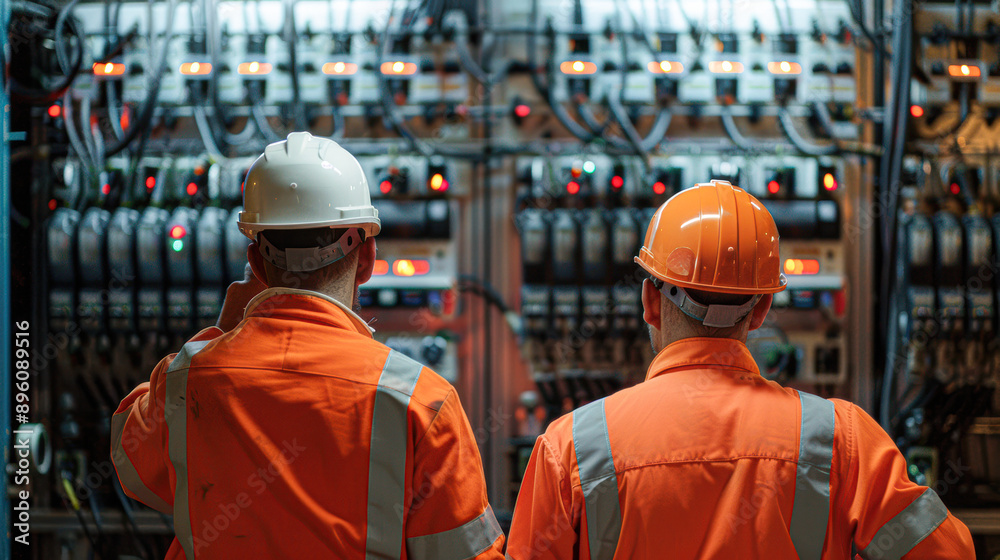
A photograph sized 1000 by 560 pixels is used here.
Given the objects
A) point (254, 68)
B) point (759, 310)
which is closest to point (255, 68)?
point (254, 68)

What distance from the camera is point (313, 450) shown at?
52.5 inches

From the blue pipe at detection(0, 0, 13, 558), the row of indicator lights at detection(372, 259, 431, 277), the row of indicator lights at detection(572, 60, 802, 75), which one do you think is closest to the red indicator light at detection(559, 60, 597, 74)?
the row of indicator lights at detection(572, 60, 802, 75)

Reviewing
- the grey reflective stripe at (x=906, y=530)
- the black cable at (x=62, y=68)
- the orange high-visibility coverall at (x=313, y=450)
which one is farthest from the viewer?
the black cable at (x=62, y=68)

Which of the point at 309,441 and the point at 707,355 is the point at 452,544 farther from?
the point at 707,355

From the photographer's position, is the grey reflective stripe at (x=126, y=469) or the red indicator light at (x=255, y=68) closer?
the grey reflective stripe at (x=126, y=469)

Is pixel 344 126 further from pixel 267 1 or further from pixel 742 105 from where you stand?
pixel 742 105

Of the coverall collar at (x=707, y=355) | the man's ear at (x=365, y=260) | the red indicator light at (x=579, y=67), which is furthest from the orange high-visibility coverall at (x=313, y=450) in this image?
the red indicator light at (x=579, y=67)

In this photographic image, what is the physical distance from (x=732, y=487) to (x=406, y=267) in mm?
2199

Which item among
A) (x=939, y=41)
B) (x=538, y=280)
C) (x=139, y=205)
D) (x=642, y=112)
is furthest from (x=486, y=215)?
(x=939, y=41)

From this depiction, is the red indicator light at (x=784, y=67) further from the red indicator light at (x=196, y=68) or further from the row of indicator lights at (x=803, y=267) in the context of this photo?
the red indicator light at (x=196, y=68)

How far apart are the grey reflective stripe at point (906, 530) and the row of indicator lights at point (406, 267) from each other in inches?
90.7

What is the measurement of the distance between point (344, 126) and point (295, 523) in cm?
235

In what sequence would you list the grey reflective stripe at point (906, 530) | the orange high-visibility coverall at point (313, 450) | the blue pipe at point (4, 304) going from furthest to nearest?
the blue pipe at point (4, 304) < the orange high-visibility coverall at point (313, 450) < the grey reflective stripe at point (906, 530)

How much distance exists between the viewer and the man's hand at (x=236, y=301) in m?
1.62
